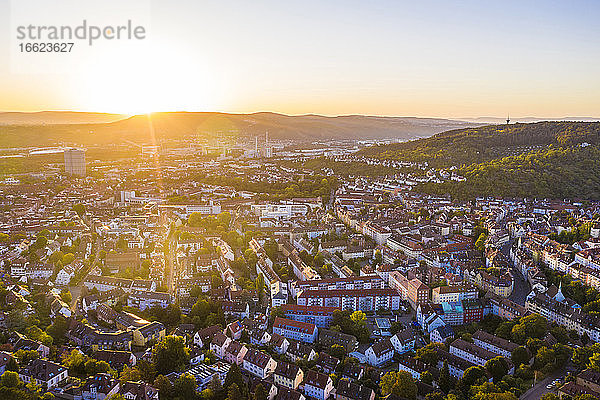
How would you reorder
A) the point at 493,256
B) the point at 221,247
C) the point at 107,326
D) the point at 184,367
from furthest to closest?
the point at 221,247, the point at 493,256, the point at 107,326, the point at 184,367

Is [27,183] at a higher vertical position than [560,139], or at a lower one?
lower

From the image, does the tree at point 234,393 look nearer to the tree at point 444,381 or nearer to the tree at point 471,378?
the tree at point 444,381

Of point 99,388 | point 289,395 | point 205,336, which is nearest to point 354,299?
point 205,336

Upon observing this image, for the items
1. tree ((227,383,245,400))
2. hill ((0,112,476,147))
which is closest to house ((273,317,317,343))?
tree ((227,383,245,400))

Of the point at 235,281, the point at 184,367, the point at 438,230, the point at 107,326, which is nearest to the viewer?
the point at 184,367

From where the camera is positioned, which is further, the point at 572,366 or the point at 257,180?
the point at 257,180

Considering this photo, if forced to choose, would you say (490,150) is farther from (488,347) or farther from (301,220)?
(488,347)

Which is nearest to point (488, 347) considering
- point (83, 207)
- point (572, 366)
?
point (572, 366)
